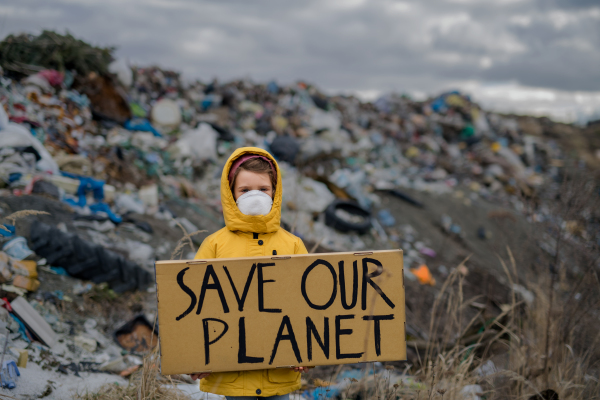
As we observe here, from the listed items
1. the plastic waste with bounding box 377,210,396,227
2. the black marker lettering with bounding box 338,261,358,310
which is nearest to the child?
the black marker lettering with bounding box 338,261,358,310

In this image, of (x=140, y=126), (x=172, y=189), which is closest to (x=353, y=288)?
(x=172, y=189)

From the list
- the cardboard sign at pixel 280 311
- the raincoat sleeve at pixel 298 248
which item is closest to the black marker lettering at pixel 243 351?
the cardboard sign at pixel 280 311

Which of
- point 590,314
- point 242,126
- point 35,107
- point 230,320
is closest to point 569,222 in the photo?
point 590,314

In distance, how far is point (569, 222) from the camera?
232 centimetres

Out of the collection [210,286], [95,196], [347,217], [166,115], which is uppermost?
[166,115]

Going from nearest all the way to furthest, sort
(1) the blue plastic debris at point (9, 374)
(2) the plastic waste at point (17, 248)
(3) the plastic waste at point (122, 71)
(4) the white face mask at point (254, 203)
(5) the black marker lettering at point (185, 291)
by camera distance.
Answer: (5) the black marker lettering at point (185, 291), (4) the white face mask at point (254, 203), (1) the blue plastic debris at point (9, 374), (2) the plastic waste at point (17, 248), (3) the plastic waste at point (122, 71)

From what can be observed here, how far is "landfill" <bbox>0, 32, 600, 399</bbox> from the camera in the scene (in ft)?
8.16

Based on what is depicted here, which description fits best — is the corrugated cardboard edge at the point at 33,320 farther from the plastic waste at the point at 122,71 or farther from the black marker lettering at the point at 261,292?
the plastic waste at the point at 122,71

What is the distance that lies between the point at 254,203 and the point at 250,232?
15 centimetres

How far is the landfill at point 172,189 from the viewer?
2488 millimetres

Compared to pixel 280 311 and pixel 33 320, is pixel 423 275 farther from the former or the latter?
pixel 33 320

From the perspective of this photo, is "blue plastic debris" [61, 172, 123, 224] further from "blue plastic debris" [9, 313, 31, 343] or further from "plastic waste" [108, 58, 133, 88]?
"plastic waste" [108, 58, 133, 88]

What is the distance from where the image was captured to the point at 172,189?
535 centimetres

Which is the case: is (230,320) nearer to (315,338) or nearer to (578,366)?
(315,338)
